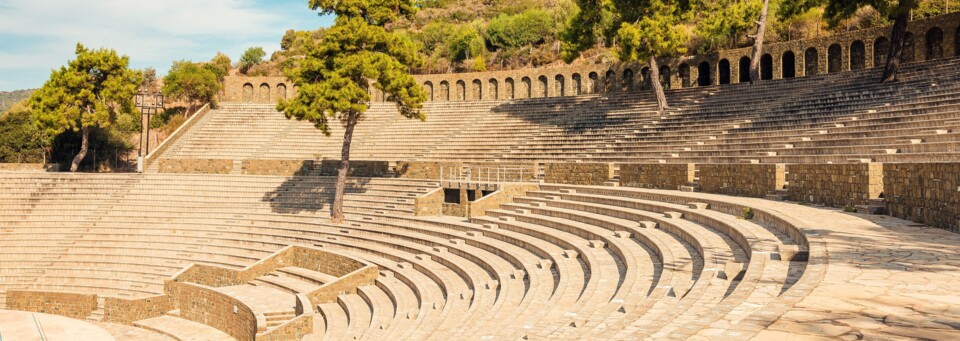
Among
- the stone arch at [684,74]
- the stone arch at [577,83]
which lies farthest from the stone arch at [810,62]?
the stone arch at [577,83]

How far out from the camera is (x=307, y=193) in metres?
26.2

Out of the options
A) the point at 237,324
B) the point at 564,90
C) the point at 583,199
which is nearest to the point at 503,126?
the point at 564,90

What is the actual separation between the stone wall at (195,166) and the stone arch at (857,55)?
25770 millimetres

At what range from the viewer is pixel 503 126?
30359mm

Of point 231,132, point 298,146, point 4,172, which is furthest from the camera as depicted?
point 231,132

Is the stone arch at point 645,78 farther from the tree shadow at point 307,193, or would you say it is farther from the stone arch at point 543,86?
the tree shadow at point 307,193

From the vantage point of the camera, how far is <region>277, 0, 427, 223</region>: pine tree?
860 inches

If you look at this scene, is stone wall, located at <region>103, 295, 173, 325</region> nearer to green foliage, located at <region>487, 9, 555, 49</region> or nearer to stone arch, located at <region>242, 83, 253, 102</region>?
stone arch, located at <region>242, 83, 253, 102</region>

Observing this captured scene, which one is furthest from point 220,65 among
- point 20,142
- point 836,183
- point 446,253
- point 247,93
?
point 836,183

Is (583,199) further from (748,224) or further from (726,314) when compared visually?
(726,314)

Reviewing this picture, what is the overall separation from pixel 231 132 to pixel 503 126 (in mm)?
14710

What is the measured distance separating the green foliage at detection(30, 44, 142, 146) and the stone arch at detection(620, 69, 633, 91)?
933 inches

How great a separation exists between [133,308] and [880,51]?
25788 millimetres

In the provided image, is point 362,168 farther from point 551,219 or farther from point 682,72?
point 682,72
